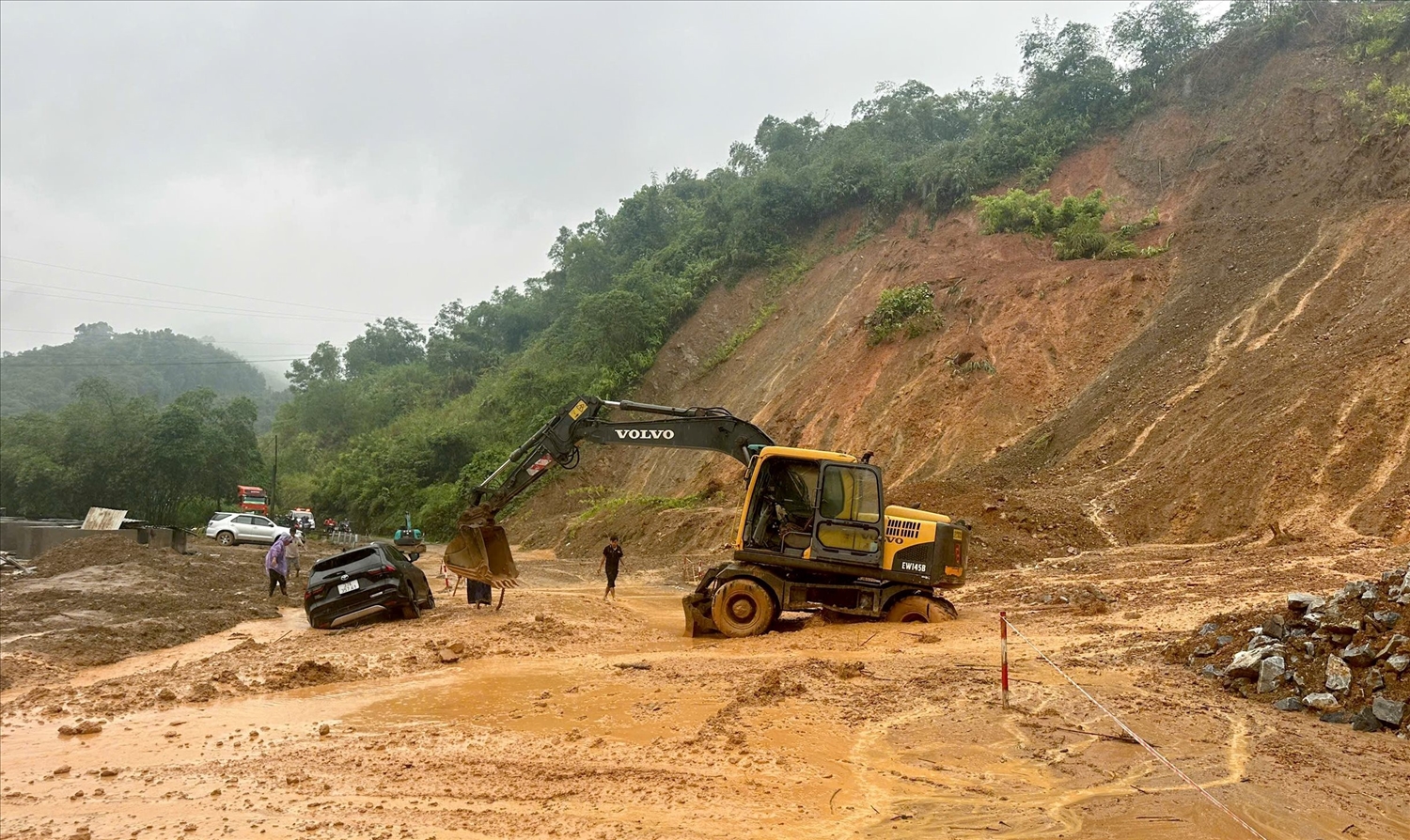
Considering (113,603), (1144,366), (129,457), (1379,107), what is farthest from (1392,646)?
(129,457)

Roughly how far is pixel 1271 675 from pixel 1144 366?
58.7ft

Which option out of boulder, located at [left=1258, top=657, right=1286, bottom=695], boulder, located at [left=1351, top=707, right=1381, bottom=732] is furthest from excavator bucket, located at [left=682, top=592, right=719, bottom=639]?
boulder, located at [left=1351, top=707, right=1381, bottom=732]

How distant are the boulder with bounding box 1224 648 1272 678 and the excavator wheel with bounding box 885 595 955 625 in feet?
13.5

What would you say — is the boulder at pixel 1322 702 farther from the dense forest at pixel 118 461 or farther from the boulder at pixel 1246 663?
the dense forest at pixel 118 461

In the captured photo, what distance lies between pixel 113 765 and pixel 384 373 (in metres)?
71.5

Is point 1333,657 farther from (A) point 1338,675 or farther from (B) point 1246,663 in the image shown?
(B) point 1246,663

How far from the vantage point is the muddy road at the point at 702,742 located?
5.32 meters

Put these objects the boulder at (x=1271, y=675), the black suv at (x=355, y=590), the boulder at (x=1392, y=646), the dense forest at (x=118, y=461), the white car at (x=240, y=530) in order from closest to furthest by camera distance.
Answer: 1. the boulder at (x=1392, y=646)
2. the boulder at (x=1271, y=675)
3. the black suv at (x=355, y=590)
4. the white car at (x=240, y=530)
5. the dense forest at (x=118, y=461)

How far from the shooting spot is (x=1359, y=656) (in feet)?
22.7

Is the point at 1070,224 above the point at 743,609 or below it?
above

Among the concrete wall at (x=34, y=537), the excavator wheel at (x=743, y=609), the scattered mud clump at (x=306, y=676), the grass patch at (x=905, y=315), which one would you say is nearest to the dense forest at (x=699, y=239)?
the grass patch at (x=905, y=315)

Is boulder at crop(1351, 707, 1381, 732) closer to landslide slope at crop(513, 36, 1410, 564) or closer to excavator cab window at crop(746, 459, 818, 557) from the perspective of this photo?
excavator cab window at crop(746, 459, 818, 557)

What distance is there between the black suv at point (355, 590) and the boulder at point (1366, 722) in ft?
37.8

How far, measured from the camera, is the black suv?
42.7 ft
